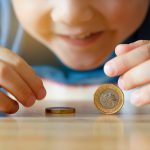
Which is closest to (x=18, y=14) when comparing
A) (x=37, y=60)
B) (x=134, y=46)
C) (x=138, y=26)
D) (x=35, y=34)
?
(x=35, y=34)

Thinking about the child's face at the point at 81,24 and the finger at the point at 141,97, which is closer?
the finger at the point at 141,97

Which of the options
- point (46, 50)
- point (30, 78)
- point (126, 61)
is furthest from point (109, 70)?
point (46, 50)

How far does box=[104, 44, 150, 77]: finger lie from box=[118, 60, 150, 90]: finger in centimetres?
1

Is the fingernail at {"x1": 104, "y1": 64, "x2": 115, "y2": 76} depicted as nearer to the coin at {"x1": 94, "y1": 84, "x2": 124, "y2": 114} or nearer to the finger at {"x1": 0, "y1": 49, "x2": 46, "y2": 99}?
the coin at {"x1": 94, "y1": 84, "x2": 124, "y2": 114}

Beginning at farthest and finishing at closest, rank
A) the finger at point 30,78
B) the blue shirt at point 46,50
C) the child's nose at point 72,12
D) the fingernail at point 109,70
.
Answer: the blue shirt at point 46,50, the child's nose at point 72,12, the finger at point 30,78, the fingernail at point 109,70

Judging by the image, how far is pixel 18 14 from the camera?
70.5 inches

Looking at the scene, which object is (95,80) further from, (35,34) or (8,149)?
(8,149)

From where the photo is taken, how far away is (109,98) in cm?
104

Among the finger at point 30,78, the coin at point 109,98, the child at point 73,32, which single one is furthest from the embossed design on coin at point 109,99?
the child at point 73,32

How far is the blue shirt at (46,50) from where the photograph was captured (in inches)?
68.8

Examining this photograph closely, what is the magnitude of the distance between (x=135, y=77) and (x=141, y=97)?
7 cm

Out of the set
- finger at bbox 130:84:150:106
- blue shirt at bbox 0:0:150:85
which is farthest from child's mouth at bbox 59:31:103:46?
finger at bbox 130:84:150:106

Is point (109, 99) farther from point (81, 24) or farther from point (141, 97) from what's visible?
point (81, 24)

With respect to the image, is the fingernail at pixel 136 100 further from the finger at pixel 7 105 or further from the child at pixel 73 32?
the child at pixel 73 32
